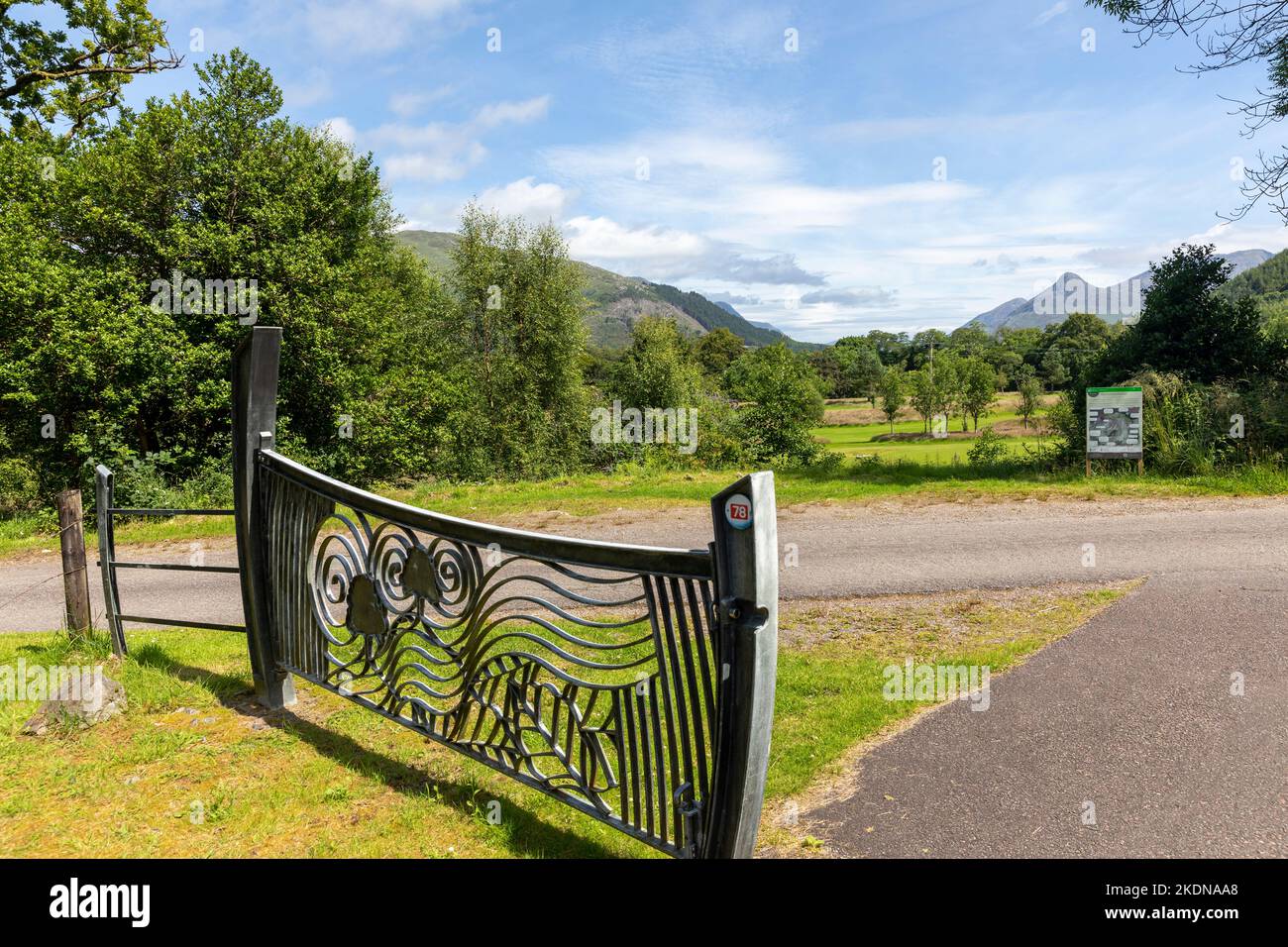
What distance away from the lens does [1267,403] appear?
42.2ft

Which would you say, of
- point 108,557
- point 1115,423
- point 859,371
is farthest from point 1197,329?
point 859,371

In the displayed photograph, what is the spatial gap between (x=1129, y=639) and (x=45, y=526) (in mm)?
15926

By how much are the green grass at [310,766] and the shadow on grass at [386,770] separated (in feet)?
0.04

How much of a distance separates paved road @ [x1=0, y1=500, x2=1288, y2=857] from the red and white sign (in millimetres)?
1725

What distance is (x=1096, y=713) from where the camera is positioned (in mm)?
4281

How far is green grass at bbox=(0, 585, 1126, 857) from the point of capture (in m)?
3.34

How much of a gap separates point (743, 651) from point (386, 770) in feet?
8.21

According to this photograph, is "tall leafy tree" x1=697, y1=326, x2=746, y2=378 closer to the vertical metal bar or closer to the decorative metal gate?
the vertical metal bar

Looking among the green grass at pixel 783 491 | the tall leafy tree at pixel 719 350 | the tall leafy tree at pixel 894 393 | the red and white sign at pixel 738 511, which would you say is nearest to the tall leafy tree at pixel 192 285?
the green grass at pixel 783 491

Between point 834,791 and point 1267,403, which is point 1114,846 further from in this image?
point 1267,403

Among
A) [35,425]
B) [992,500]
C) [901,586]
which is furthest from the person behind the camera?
[35,425]

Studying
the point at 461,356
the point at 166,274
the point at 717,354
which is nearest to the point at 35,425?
the point at 166,274

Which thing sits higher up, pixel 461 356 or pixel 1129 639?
pixel 461 356

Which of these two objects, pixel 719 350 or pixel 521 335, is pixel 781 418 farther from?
pixel 719 350
